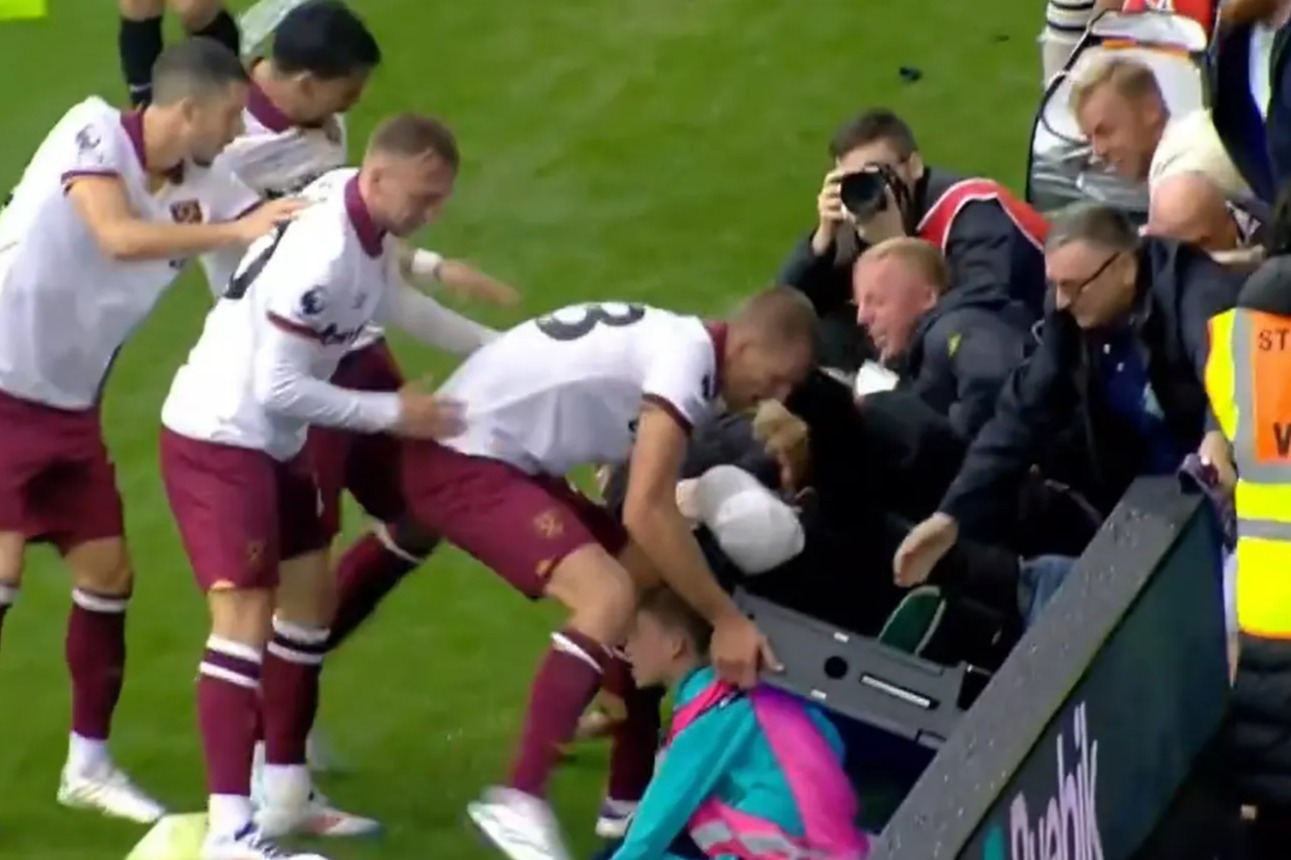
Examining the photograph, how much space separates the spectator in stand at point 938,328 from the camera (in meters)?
4.64

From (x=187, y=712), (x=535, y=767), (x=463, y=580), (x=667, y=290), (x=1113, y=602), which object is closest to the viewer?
(x=1113, y=602)

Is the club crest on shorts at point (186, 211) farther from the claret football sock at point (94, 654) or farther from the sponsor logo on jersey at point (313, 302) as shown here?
the claret football sock at point (94, 654)

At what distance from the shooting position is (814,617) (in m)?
4.25

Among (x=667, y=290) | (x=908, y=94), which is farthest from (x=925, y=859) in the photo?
(x=908, y=94)

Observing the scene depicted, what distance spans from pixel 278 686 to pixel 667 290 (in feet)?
8.41

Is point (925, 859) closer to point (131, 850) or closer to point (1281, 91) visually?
point (131, 850)

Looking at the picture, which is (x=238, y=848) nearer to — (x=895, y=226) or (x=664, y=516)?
(x=664, y=516)

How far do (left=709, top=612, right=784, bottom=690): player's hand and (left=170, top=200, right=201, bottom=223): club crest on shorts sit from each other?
1.31m

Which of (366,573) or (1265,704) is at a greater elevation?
(1265,704)

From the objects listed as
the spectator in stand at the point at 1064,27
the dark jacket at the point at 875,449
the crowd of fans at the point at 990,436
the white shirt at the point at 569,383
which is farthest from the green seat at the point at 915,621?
the spectator in stand at the point at 1064,27

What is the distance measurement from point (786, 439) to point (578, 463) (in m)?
0.38

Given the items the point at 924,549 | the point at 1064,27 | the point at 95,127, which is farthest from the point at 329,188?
the point at 1064,27

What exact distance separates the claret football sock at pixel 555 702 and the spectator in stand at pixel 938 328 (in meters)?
0.91

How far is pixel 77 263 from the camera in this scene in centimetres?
443
